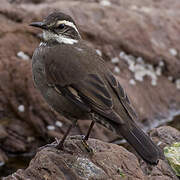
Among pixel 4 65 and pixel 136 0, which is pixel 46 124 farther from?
pixel 136 0

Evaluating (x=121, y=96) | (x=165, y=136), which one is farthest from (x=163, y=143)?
(x=121, y=96)

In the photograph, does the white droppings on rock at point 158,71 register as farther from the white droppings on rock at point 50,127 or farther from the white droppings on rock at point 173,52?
the white droppings on rock at point 50,127

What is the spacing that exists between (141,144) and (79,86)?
3.68 feet

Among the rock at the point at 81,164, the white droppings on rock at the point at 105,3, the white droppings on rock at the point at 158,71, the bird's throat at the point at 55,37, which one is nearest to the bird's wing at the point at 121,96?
the rock at the point at 81,164

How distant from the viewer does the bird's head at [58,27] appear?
7309mm

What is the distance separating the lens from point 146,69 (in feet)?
41.1

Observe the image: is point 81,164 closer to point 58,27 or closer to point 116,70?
point 58,27

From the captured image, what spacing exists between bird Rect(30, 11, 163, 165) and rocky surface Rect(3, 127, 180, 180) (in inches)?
8.6

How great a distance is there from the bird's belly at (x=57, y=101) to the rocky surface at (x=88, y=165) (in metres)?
0.51

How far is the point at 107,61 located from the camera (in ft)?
39.5

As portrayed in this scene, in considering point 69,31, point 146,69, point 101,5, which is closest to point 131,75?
point 146,69

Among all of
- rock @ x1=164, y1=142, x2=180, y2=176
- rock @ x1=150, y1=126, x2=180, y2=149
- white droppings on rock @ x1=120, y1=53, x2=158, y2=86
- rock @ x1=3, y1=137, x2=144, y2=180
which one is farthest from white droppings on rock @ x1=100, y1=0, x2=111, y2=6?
rock @ x1=3, y1=137, x2=144, y2=180

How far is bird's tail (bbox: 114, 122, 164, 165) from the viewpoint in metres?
6.35

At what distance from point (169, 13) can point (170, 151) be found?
675 centimetres
